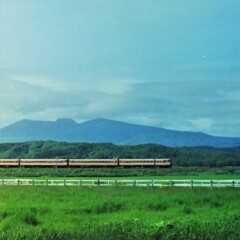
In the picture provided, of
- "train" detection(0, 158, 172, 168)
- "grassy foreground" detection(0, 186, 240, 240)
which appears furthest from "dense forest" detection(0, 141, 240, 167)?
"grassy foreground" detection(0, 186, 240, 240)

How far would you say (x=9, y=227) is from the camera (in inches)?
312

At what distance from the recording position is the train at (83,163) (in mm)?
8422

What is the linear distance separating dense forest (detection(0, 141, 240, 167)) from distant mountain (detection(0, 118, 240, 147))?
75 mm

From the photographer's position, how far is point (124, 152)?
832 cm

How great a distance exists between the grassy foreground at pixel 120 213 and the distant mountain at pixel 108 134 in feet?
2.22

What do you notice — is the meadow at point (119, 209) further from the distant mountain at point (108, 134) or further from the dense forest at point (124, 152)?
the distant mountain at point (108, 134)

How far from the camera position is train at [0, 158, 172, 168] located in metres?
8.42

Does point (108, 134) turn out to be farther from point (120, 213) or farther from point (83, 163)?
point (120, 213)

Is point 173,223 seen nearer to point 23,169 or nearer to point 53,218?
point 53,218

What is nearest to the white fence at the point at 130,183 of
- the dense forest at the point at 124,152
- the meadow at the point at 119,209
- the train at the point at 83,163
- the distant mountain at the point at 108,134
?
the meadow at the point at 119,209

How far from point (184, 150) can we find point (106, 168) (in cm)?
102

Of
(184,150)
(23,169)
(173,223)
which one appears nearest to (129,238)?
(173,223)

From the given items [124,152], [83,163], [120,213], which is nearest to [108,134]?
[124,152]

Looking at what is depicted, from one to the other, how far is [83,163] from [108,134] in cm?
67
